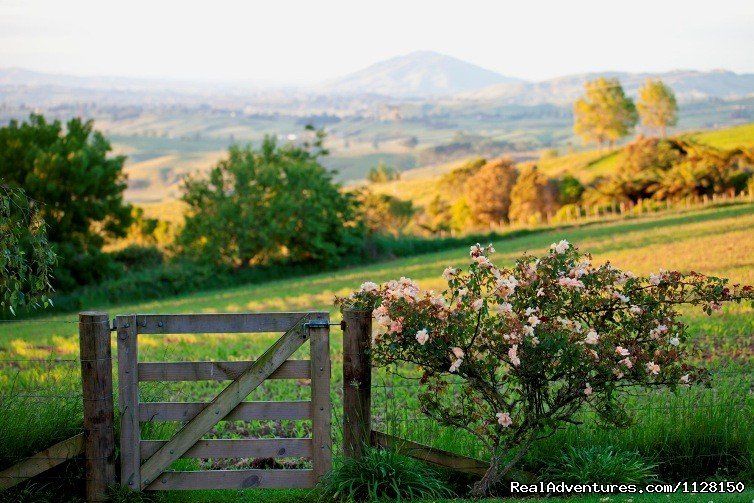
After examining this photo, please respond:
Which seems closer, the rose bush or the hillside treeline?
the rose bush

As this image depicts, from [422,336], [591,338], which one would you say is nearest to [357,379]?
[422,336]

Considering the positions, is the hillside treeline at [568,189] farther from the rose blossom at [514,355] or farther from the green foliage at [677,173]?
the rose blossom at [514,355]

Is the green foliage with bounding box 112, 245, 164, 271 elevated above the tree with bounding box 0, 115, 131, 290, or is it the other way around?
the tree with bounding box 0, 115, 131, 290

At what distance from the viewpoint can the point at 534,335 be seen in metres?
6.79

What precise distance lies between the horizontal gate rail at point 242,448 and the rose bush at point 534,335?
3.43 ft

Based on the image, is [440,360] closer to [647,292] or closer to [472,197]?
[647,292]

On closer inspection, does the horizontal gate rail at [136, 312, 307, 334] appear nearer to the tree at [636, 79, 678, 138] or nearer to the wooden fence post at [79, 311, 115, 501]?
the wooden fence post at [79, 311, 115, 501]

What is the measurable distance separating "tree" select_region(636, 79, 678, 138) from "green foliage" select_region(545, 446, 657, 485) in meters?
141

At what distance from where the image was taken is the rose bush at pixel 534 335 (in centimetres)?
685

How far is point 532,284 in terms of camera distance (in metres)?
7.13

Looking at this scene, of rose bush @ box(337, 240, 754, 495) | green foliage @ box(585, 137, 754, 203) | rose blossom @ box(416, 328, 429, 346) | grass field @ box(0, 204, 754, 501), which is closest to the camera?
rose blossom @ box(416, 328, 429, 346)

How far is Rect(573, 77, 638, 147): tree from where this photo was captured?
5089 inches

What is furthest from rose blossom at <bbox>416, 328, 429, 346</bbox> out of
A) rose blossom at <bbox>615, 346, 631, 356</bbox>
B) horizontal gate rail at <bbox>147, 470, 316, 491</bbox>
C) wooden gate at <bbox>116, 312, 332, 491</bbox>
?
horizontal gate rail at <bbox>147, 470, 316, 491</bbox>

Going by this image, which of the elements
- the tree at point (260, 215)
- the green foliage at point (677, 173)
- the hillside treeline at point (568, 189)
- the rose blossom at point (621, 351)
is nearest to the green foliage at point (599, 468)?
the rose blossom at point (621, 351)
